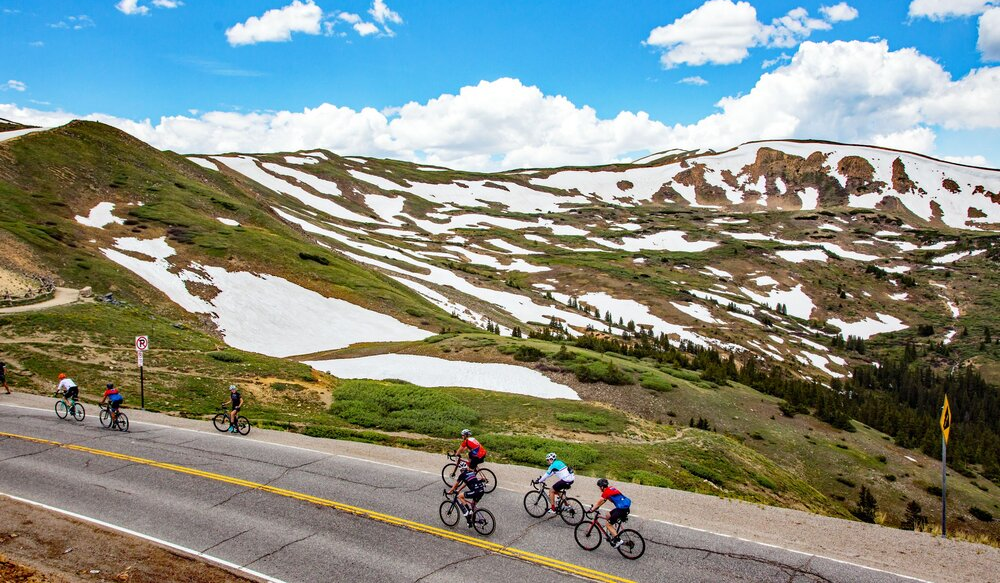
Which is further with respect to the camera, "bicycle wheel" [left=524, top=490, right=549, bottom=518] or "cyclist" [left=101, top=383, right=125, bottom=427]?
"cyclist" [left=101, top=383, right=125, bottom=427]

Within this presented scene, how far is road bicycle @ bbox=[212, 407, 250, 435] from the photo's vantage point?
23.0 meters

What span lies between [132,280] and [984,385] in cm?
11764

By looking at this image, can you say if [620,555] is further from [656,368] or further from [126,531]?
[656,368]

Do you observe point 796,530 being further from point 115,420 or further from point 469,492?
point 115,420

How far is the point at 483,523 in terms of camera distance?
14.6 meters

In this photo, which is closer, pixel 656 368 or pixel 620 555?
pixel 620 555

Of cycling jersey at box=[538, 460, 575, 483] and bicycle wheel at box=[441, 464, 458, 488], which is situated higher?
cycling jersey at box=[538, 460, 575, 483]

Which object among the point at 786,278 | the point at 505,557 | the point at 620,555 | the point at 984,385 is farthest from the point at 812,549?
the point at 786,278

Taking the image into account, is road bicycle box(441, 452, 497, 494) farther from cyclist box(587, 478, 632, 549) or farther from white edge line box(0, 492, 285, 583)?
white edge line box(0, 492, 285, 583)

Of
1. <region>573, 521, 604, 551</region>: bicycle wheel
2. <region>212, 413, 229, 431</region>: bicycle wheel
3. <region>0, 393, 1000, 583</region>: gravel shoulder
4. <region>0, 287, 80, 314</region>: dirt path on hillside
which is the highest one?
<region>0, 287, 80, 314</region>: dirt path on hillside

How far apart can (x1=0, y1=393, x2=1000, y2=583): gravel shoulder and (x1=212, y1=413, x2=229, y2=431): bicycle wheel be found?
148 inches

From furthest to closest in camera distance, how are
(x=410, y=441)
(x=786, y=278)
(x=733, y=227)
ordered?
Result: (x=733, y=227) < (x=786, y=278) < (x=410, y=441)

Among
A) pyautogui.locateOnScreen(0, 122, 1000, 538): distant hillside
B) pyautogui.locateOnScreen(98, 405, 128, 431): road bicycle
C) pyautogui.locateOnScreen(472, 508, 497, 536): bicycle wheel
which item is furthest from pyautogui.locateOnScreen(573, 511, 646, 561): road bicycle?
pyautogui.locateOnScreen(98, 405, 128, 431): road bicycle

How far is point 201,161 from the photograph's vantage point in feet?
526
